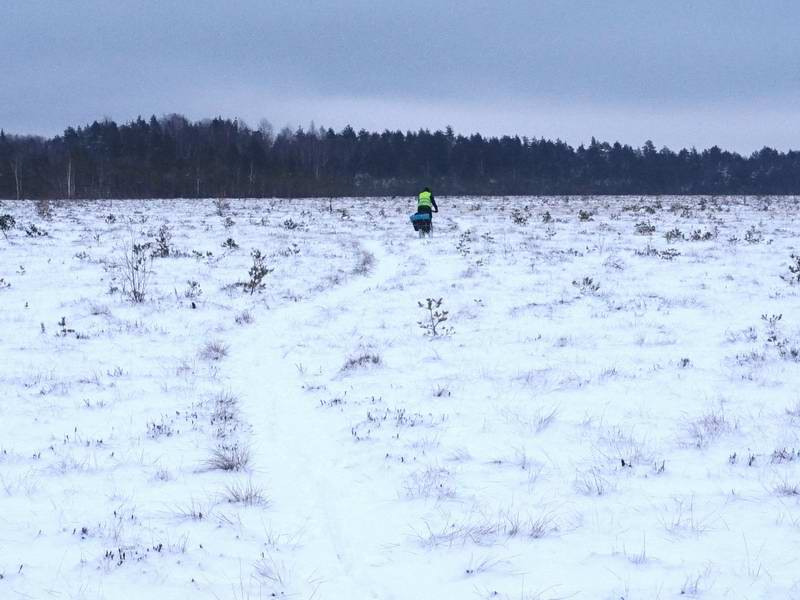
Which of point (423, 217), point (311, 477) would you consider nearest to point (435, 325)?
point (311, 477)

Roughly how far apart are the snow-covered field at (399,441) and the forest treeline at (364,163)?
4990cm

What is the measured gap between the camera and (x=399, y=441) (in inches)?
200

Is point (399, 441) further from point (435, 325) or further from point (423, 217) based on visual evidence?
point (423, 217)

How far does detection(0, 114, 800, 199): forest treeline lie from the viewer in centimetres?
6494

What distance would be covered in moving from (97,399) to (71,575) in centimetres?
295

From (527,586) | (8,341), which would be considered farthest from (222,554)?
(8,341)

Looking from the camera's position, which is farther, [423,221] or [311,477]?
[423,221]

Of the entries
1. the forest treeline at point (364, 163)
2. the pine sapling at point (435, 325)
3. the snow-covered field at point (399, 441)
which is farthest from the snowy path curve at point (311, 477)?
the forest treeline at point (364, 163)

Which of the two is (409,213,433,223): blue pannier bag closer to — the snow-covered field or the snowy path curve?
the snow-covered field

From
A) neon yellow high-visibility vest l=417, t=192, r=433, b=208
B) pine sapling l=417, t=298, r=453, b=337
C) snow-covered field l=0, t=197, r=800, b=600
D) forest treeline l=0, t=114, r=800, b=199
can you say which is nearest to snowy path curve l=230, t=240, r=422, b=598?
snow-covered field l=0, t=197, r=800, b=600

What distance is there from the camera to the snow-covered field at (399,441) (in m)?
3.38

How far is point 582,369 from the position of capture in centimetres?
688

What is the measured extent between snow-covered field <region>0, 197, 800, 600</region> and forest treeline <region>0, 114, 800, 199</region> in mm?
49899

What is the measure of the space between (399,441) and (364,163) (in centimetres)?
7866
